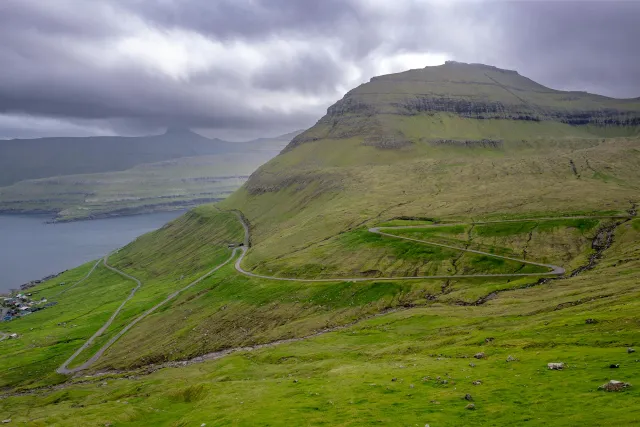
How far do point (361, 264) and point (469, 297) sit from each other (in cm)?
5166

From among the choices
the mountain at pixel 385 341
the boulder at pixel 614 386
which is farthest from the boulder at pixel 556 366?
the boulder at pixel 614 386

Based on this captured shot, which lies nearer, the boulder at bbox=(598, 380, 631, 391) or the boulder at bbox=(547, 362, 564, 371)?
the boulder at bbox=(598, 380, 631, 391)

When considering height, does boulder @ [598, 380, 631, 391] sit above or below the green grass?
above

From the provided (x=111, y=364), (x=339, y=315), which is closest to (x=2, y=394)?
(x=111, y=364)

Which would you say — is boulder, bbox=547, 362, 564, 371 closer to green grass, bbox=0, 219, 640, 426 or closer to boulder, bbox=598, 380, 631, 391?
green grass, bbox=0, 219, 640, 426

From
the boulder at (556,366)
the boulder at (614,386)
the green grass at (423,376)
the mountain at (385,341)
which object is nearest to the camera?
the boulder at (614,386)

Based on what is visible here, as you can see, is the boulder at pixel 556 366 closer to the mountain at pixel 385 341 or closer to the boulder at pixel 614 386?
the mountain at pixel 385 341

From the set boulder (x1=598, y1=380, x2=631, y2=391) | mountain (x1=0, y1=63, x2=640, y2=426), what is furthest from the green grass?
boulder (x1=598, y1=380, x2=631, y2=391)

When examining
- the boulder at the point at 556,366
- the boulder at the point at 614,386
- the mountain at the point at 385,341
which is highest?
the boulder at the point at 614,386

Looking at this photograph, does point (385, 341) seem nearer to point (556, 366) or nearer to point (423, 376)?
point (423, 376)

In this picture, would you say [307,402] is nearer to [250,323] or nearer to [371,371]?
[371,371]

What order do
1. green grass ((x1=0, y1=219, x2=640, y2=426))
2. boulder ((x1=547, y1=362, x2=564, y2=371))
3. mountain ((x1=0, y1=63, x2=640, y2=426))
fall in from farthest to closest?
boulder ((x1=547, y1=362, x2=564, y2=371)) < mountain ((x1=0, y1=63, x2=640, y2=426)) < green grass ((x1=0, y1=219, x2=640, y2=426))

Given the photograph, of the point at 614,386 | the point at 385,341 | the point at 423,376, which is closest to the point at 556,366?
the point at 614,386

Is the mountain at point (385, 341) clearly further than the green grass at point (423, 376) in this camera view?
Yes
